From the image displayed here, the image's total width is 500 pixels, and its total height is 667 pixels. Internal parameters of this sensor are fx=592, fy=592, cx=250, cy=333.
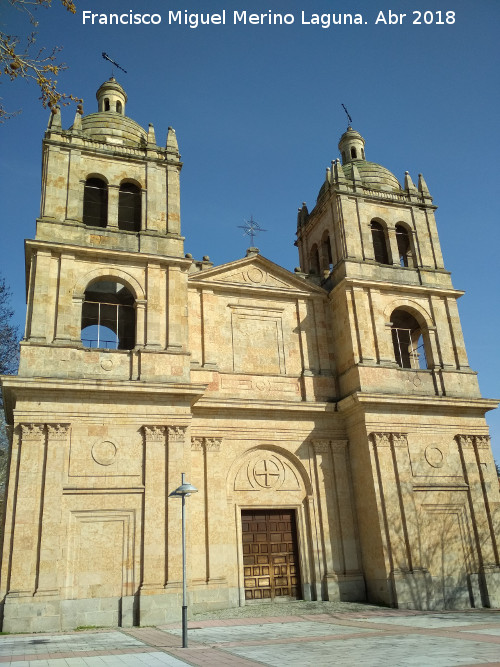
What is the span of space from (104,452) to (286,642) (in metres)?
7.97

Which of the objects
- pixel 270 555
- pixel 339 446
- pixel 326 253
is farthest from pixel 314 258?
pixel 270 555

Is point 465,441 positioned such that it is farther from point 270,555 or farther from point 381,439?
point 270,555

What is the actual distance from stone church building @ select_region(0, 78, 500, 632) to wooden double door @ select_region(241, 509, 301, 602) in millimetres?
65

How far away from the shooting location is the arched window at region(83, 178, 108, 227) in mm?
22969

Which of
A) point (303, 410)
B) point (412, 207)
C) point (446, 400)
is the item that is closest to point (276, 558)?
point (303, 410)

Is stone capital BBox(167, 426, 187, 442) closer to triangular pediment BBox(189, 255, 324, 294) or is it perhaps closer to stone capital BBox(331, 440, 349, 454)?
stone capital BBox(331, 440, 349, 454)

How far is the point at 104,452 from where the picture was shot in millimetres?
17688

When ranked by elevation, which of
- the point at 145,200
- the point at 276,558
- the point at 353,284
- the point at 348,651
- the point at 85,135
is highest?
the point at 85,135

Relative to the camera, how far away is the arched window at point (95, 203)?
75.4 feet

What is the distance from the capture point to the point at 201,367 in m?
21.0

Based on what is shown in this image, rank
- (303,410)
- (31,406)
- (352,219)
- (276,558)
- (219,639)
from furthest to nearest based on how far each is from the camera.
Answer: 1. (352,219)
2. (303,410)
3. (276,558)
4. (31,406)
5. (219,639)

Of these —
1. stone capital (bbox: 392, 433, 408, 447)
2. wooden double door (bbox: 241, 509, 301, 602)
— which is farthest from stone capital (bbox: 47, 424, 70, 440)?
stone capital (bbox: 392, 433, 408, 447)

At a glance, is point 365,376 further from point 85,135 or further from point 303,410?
point 85,135

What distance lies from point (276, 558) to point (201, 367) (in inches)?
274
